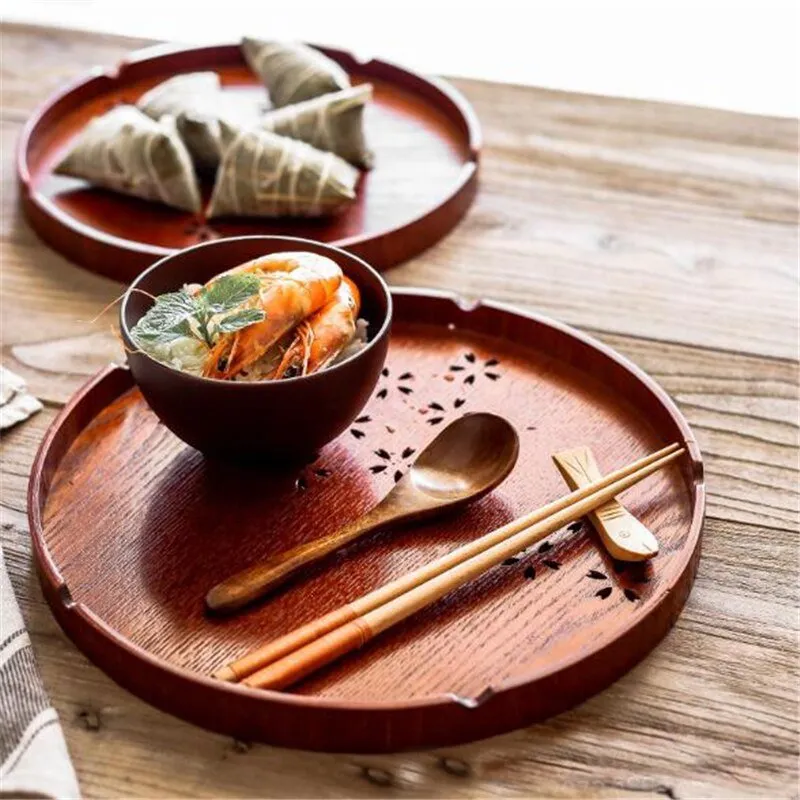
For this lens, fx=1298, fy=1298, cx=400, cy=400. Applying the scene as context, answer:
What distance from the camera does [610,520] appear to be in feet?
3.55

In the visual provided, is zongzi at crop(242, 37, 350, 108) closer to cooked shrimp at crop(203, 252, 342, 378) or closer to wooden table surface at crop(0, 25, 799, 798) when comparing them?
Answer: wooden table surface at crop(0, 25, 799, 798)

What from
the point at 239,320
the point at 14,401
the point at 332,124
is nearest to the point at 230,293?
the point at 239,320

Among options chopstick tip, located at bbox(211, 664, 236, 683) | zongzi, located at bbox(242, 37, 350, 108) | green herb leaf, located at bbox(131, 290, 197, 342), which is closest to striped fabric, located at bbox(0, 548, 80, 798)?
chopstick tip, located at bbox(211, 664, 236, 683)

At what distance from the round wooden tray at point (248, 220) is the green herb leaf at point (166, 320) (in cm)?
37

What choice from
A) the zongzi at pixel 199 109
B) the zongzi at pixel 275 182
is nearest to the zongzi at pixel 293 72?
the zongzi at pixel 199 109

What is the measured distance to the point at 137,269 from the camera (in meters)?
1.44

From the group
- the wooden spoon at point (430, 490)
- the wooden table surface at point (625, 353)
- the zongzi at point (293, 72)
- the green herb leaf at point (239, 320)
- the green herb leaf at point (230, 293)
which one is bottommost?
the wooden table surface at point (625, 353)

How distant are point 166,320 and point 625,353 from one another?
1.74ft

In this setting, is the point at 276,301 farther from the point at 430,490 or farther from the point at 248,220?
the point at 248,220

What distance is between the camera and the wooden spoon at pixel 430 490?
1.01 metres

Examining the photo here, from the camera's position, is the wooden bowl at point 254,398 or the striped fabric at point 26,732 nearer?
the striped fabric at point 26,732

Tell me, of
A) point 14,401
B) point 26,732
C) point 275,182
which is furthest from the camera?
point 275,182

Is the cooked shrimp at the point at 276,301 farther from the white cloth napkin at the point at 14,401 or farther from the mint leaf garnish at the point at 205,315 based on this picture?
the white cloth napkin at the point at 14,401

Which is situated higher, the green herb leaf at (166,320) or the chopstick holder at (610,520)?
the green herb leaf at (166,320)
